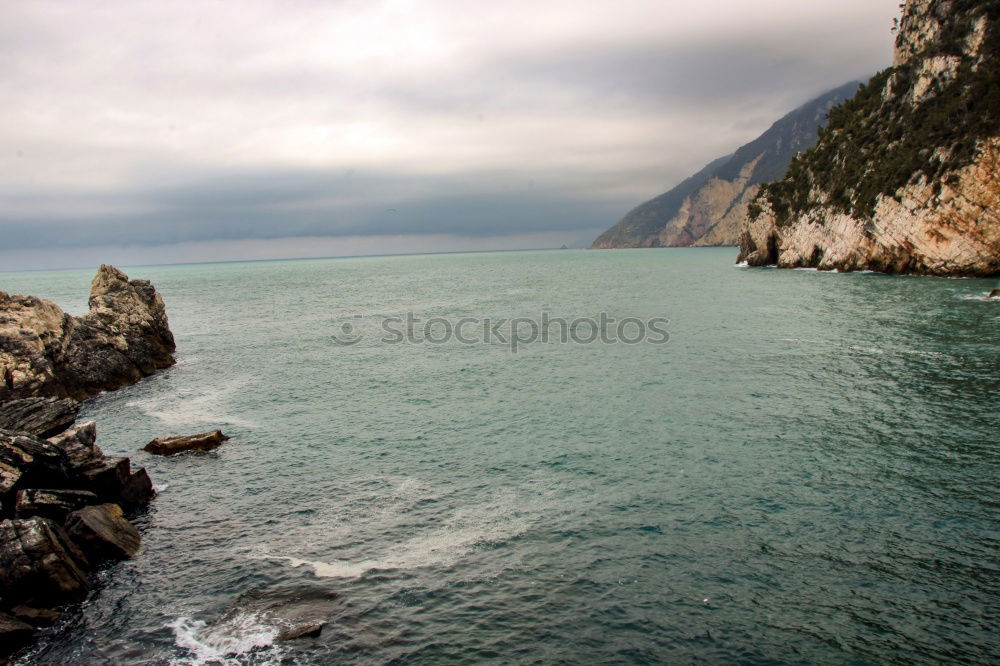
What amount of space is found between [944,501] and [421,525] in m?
18.0

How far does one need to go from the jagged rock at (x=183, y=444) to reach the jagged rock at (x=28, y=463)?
7336 mm

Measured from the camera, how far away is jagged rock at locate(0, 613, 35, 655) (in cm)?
1463

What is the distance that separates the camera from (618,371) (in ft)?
141

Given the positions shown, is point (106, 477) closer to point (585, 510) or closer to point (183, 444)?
point (183, 444)

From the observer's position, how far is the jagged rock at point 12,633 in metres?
14.6

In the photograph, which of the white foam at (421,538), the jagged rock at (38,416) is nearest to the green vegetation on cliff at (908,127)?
the white foam at (421,538)

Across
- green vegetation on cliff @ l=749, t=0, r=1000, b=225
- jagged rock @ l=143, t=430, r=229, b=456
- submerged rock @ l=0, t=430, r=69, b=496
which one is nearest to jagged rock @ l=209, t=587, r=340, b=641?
submerged rock @ l=0, t=430, r=69, b=496

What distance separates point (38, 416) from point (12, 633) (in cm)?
1308

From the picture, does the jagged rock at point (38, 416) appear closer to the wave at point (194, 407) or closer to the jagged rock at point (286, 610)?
the wave at point (194, 407)

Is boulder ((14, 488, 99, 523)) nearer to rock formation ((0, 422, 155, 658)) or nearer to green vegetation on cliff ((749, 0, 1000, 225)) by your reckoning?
rock formation ((0, 422, 155, 658))

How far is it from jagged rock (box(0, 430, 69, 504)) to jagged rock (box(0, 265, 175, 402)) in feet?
53.0

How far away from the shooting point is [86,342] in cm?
4559

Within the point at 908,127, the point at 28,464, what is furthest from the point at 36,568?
the point at 908,127

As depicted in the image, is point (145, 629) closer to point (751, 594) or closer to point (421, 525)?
point (421, 525)
